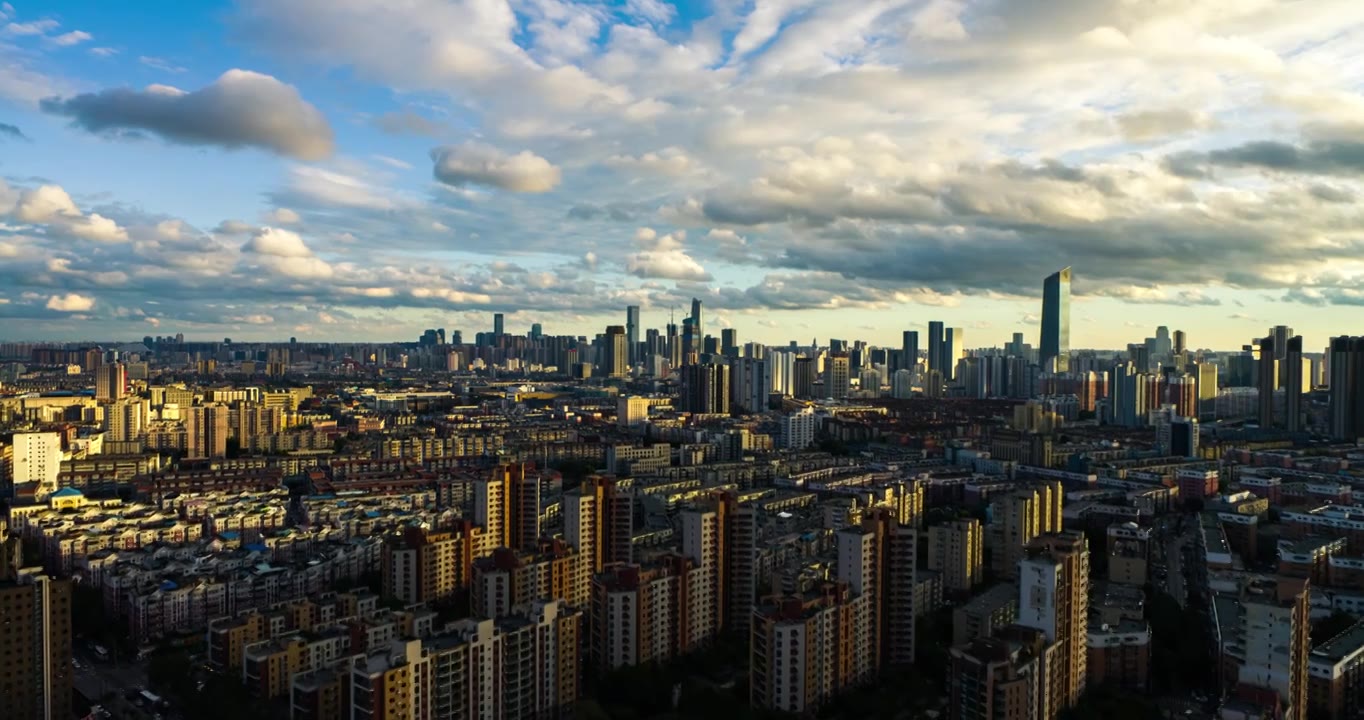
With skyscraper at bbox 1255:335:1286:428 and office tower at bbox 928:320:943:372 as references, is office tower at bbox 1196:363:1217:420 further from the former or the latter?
office tower at bbox 928:320:943:372

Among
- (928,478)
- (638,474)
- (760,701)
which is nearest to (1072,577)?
(760,701)

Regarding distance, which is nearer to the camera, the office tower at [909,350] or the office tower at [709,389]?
the office tower at [709,389]

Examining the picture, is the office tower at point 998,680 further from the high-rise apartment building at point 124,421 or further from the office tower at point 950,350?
the office tower at point 950,350

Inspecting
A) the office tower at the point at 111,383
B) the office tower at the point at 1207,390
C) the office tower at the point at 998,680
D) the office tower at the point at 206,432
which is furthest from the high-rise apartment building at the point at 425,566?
the office tower at the point at 1207,390

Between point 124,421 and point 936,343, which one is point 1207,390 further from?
point 124,421

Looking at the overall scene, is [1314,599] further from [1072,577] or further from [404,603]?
[404,603]

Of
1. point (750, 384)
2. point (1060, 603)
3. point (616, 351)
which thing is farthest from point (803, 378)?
point (1060, 603)
